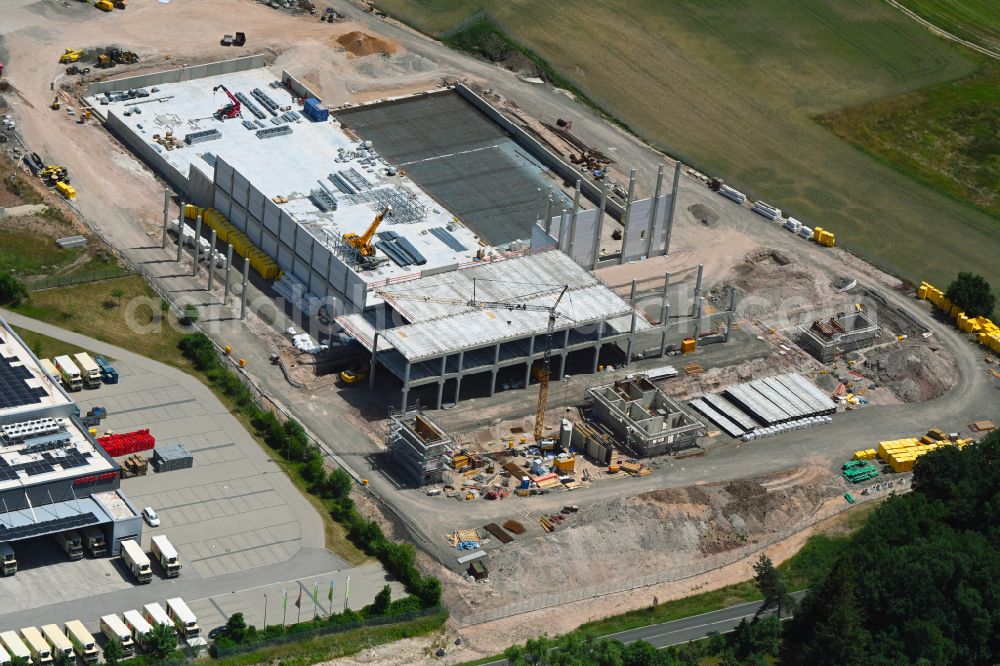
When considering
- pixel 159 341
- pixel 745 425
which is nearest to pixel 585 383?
pixel 745 425

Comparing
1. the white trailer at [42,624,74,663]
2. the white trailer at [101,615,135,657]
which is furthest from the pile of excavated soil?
the white trailer at [42,624,74,663]

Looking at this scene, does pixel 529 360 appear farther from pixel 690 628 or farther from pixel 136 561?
pixel 136 561

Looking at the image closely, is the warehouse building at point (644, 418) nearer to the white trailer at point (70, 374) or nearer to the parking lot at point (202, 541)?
the parking lot at point (202, 541)

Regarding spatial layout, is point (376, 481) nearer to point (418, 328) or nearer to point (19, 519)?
point (418, 328)

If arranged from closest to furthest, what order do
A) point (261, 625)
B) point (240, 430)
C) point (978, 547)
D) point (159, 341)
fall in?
point (261, 625) < point (978, 547) < point (240, 430) < point (159, 341)

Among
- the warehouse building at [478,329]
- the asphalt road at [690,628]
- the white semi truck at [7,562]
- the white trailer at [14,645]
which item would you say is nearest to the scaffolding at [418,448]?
the warehouse building at [478,329]

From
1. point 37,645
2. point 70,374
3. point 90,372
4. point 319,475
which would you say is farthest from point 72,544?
point 90,372
